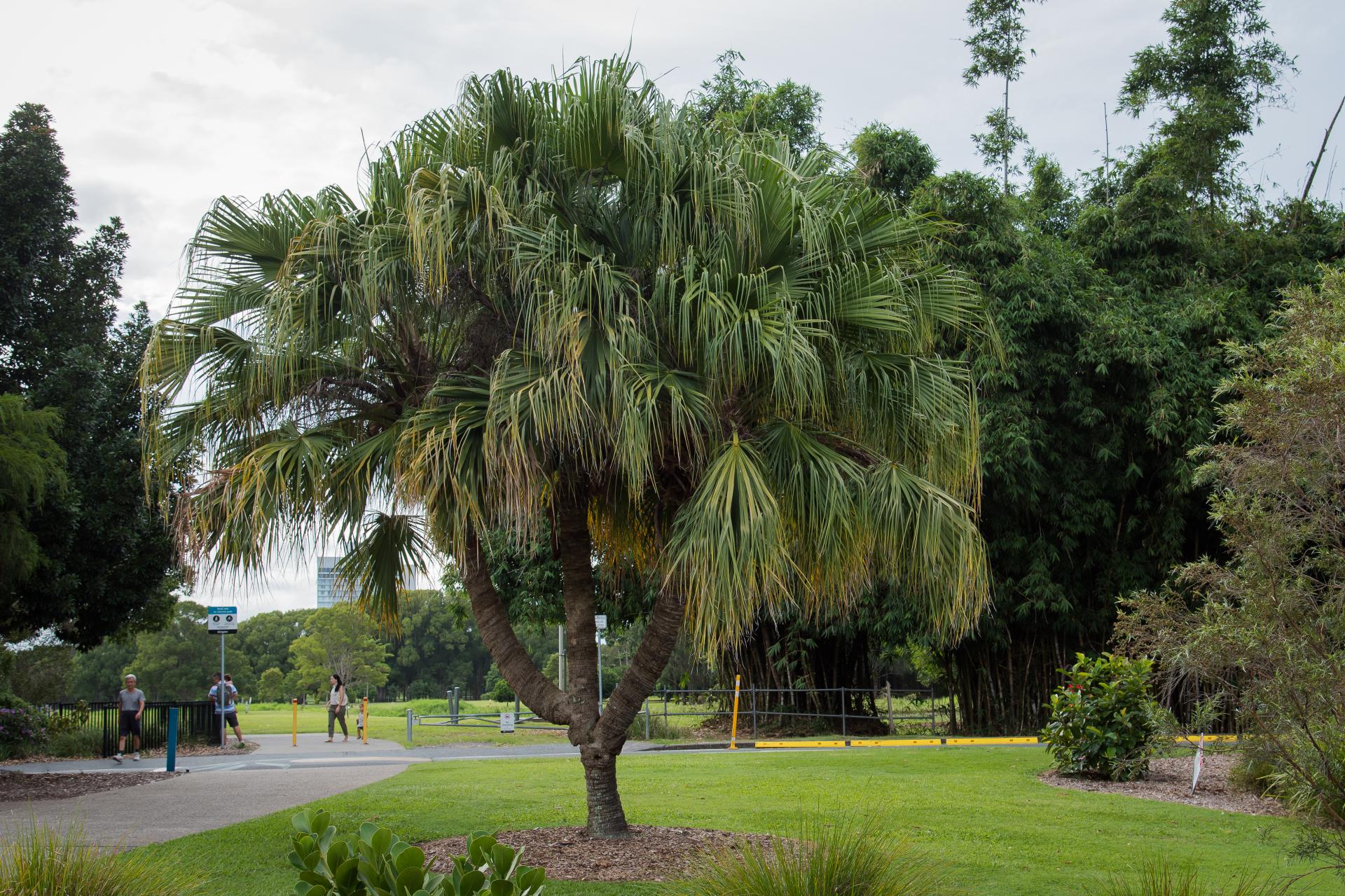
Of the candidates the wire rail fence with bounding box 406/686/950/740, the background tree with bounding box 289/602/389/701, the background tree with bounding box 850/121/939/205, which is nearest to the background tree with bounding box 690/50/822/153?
the background tree with bounding box 850/121/939/205

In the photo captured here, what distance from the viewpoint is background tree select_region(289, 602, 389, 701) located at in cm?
5253

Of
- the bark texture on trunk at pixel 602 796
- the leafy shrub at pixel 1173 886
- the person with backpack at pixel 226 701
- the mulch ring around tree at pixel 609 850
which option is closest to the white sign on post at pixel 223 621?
the person with backpack at pixel 226 701

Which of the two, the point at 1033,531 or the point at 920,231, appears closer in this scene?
the point at 920,231

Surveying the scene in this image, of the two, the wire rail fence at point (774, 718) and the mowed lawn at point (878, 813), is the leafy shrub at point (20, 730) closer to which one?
the mowed lawn at point (878, 813)

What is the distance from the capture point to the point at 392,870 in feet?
11.8

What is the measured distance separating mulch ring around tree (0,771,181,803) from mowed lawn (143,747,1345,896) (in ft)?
5.28

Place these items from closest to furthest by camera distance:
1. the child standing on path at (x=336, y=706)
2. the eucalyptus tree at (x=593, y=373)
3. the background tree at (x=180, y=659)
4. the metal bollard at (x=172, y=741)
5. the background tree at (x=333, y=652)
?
1. the eucalyptus tree at (x=593, y=373)
2. the metal bollard at (x=172, y=741)
3. the child standing on path at (x=336, y=706)
4. the background tree at (x=333, y=652)
5. the background tree at (x=180, y=659)

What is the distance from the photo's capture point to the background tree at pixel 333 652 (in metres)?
52.5

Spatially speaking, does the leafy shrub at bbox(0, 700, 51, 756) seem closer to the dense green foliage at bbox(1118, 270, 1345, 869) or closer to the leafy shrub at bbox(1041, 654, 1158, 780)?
the leafy shrub at bbox(1041, 654, 1158, 780)

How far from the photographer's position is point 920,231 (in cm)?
828

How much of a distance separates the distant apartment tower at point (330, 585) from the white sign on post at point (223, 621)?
11.1 metres

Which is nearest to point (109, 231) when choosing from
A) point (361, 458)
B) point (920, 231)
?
point (361, 458)

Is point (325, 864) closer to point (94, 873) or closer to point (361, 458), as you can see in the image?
point (94, 873)

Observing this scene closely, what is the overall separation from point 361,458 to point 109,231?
1091 centimetres
